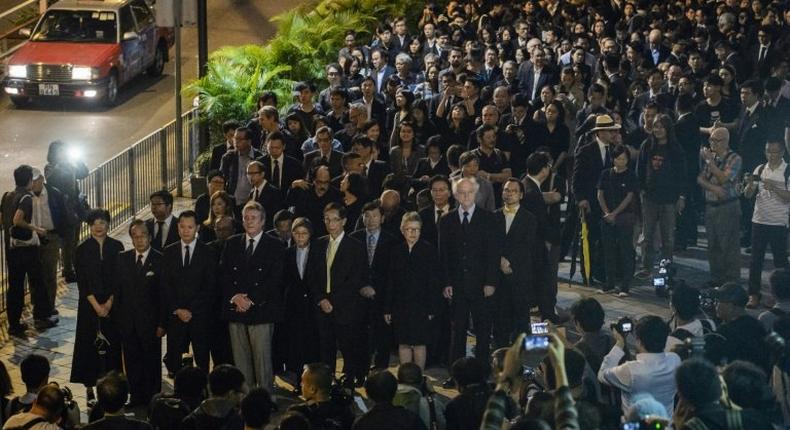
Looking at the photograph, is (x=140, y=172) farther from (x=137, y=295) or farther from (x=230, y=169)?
→ (x=137, y=295)

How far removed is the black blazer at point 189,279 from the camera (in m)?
13.7

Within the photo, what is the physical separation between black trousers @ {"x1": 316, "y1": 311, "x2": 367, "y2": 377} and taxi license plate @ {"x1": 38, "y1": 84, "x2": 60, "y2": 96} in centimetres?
1457

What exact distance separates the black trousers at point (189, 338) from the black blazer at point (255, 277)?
0.86 ft

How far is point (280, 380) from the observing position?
48.2 ft

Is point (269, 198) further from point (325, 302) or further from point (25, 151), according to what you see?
point (25, 151)

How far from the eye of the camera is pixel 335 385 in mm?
10508

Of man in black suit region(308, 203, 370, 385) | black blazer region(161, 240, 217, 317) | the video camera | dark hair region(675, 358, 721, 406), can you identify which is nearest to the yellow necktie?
man in black suit region(308, 203, 370, 385)

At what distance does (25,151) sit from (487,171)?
10.7m

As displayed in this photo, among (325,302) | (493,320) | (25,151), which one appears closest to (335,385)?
(325,302)

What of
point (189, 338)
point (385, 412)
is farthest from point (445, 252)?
point (385, 412)

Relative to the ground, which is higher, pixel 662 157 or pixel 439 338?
pixel 662 157

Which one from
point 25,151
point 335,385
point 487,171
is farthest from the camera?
point 25,151

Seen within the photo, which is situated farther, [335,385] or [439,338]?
[439,338]

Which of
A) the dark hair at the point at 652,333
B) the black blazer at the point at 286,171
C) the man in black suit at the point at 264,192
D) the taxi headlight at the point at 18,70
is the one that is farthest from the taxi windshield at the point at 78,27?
the dark hair at the point at 652,333
